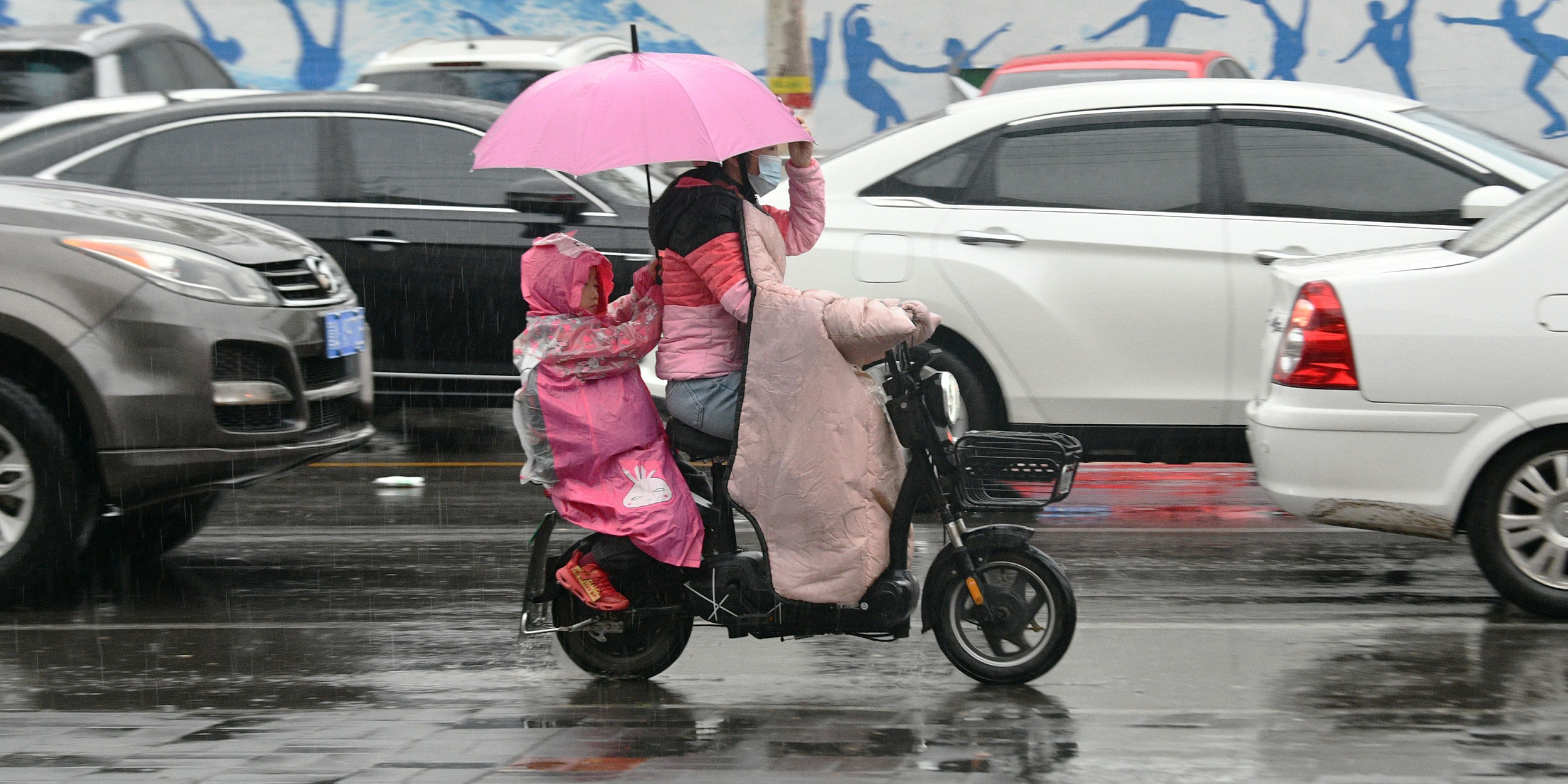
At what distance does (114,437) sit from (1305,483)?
390 cm

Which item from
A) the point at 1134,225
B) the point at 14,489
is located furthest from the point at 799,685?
the point at 1134,225

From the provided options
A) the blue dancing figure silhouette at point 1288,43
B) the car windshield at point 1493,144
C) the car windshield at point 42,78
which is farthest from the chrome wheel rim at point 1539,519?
the blue dancing figure silhouette at point 1288,43

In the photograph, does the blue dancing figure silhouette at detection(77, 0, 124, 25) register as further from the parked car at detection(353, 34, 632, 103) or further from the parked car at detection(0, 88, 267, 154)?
the parked car at detection(0, 88, 267, 154)

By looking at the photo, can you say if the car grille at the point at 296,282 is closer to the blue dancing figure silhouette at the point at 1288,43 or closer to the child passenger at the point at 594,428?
the child passenger at the point at 594,428

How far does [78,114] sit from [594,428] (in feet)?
20.7

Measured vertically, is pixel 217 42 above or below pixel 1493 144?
above

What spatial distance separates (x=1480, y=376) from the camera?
201 inches

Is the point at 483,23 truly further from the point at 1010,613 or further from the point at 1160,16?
the point at 1010,613

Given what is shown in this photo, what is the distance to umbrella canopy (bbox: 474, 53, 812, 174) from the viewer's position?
4059 mm

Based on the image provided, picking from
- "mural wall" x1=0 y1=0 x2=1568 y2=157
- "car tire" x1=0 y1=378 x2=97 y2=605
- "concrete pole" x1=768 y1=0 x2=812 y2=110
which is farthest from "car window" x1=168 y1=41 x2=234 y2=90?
"car tire" x1=0 y1=378 x2=97 y2=605

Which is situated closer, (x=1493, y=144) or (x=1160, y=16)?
(x=1493, y=144)

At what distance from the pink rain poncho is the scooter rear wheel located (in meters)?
0.33

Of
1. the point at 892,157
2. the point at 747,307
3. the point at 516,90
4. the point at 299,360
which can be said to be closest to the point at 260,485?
the point at 299,360

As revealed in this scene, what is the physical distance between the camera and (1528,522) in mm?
5105
